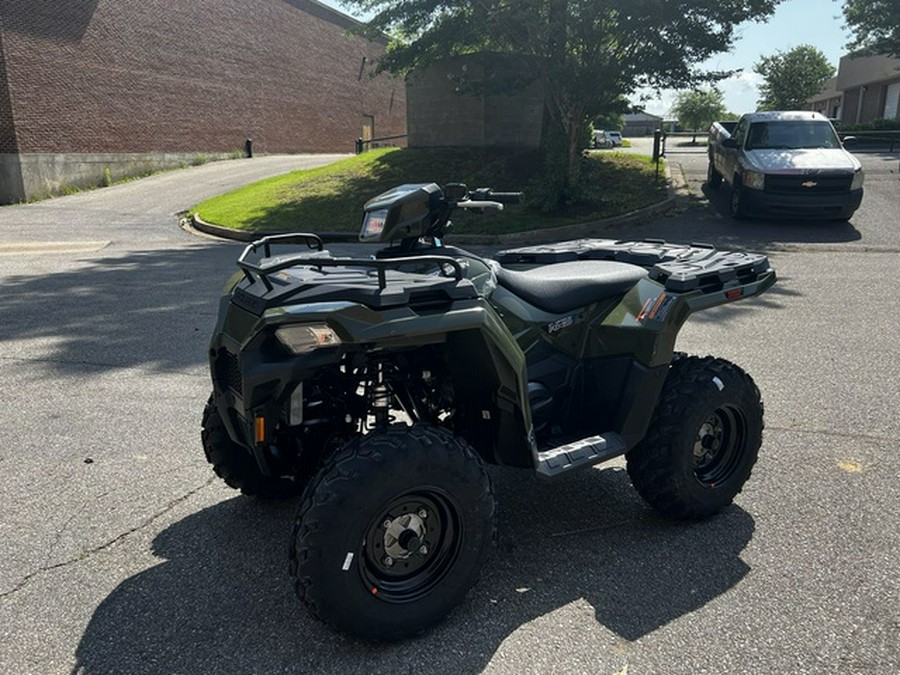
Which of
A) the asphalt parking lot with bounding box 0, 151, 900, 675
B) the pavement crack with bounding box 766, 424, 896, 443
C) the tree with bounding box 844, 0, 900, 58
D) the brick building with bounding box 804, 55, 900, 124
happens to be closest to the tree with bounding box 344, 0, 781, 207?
the asphalt parking lot with bounding box 0, 151, 900, 675

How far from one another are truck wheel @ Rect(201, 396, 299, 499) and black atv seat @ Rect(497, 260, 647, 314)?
1.44 meters

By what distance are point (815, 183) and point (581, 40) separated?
503 cm

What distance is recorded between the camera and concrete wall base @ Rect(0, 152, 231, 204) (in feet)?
68.1

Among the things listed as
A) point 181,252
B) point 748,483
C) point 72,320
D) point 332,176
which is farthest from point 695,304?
point 332,176

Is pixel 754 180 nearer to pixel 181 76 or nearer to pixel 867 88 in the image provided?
pixel 181 76

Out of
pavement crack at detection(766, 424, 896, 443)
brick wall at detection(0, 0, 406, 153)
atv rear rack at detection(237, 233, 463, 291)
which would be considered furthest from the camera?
brick wall at detection(0, 0, 406, 153)

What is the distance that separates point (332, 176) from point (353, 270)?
16.6m

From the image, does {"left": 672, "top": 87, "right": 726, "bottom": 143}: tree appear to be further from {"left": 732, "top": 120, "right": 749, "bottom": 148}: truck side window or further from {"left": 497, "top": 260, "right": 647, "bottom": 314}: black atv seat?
{"left": 497, "top": 260, "right": 647, "bottom": 314}: black atv seat

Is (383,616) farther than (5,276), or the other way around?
(5,276)

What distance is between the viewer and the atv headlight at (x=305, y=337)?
2.33 metres

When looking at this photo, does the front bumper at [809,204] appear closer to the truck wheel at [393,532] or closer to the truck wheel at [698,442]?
the truck wheel at [698,442]

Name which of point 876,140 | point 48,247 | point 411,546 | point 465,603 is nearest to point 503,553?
point 465,603

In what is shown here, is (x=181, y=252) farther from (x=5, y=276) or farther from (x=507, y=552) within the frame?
(x=507, y=552)

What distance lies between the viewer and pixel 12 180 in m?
20.8
